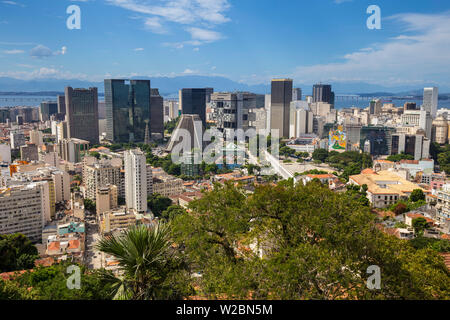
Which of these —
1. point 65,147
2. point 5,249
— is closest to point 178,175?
point 65,147

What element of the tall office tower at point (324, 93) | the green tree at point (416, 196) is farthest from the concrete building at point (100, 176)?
the tall office tower at point (324, 93)

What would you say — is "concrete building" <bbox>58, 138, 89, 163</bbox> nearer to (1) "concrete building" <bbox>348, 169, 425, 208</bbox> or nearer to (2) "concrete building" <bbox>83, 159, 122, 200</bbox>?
(2) "concrete building" <bbox>83, 159, 122, 200</bbox>

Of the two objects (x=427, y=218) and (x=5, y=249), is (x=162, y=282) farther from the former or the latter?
(x=427, y=218)

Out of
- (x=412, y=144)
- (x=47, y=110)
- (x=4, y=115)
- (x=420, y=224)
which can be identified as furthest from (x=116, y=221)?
(x=47, y=110)

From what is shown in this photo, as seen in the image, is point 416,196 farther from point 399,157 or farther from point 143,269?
point 143,269

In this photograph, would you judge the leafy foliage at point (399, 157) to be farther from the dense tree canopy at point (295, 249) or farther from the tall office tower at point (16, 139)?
the tall office tower at point (16, 139)

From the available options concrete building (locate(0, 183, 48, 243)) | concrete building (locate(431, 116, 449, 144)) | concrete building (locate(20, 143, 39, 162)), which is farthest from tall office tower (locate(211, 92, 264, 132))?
concrete building (locate(0, 183, 48, 243))
